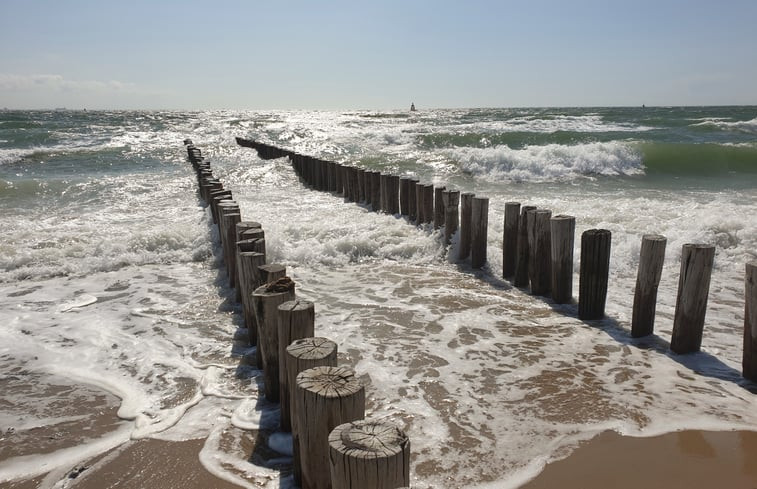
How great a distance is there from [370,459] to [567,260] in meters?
4.42

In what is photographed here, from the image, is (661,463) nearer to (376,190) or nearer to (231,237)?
(231,237)

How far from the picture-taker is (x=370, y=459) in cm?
188

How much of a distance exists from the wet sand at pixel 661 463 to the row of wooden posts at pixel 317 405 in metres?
1.23

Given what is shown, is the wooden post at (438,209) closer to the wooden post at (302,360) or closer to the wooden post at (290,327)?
the wooden post at (290,327)

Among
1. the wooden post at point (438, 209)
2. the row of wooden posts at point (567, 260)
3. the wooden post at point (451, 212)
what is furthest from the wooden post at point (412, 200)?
the wooden post at point (451, 212)

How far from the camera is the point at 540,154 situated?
1809cm

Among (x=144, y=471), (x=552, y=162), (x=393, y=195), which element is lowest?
(x=144, y=471)

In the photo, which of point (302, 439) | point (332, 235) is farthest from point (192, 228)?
point (302, 439)

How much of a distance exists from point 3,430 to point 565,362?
13.5 feet

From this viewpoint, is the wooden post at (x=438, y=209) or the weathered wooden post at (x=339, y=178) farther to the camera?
the weathered wooden post at (x=339, y=178)

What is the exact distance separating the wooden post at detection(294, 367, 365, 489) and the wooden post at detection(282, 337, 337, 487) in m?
0.11

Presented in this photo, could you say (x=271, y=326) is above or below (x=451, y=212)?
below

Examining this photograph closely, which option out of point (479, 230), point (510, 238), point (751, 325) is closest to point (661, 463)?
point (751, 325)

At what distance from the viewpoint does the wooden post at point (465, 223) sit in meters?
7.16
